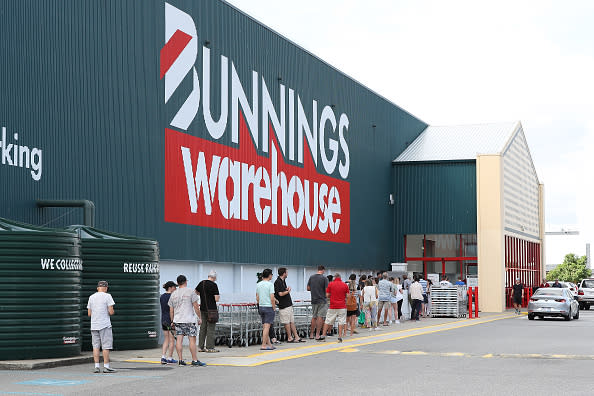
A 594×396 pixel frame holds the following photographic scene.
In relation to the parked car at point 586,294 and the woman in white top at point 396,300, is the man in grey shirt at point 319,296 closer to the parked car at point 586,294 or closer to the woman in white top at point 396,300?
the woman in white top at point 396,300

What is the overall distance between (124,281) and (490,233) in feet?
93.7

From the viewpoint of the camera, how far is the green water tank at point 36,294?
15.8 m

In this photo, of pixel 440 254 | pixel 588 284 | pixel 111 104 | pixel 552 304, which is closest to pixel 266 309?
pixel 111 104

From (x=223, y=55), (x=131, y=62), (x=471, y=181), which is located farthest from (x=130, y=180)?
(x=471, y=181)

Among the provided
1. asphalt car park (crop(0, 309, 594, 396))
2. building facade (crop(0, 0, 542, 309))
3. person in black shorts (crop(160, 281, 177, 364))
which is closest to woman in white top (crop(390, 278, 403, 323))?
building facade (crop(0, 0, 542, 309))

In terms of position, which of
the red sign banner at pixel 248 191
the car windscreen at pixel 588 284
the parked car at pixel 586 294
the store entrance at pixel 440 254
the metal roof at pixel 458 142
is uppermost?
the metal roof at pixel 458 142

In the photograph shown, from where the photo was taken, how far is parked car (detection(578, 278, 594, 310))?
4703cm

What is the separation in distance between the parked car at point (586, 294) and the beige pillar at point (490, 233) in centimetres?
647

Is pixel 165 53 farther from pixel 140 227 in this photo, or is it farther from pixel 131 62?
pixel 140 227

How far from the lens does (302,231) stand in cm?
3388

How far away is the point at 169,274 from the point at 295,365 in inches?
355

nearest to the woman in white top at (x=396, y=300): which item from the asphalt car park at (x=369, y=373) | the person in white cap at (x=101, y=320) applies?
the asphalt car park at (x=369, y=373)

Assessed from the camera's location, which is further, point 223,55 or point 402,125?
point 402,125

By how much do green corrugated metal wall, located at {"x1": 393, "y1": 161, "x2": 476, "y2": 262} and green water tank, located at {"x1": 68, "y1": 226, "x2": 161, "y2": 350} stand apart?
88.8ft
